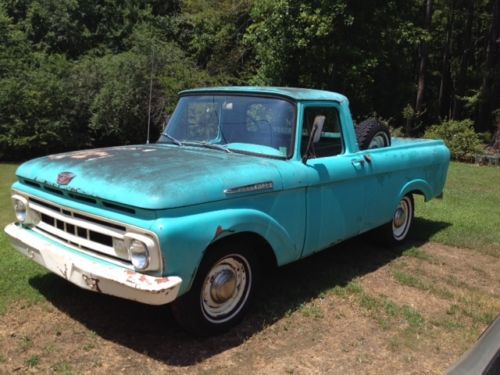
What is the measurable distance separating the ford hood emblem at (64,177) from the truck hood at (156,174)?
0.02 metres

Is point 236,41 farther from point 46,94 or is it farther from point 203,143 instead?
point 203,143

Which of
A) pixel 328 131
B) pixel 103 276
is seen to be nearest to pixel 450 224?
pixel 328 131

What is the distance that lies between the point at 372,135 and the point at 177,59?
14619 mm

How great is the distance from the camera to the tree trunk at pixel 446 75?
26969 mm

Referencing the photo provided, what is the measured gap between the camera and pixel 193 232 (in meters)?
3.28

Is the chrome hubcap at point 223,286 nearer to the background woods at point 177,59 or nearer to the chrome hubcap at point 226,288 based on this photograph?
the chrome hubcap at point 226,288

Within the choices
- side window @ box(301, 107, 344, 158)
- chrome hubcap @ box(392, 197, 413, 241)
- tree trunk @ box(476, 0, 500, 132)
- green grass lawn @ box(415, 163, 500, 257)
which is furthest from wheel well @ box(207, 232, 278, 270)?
tree trunk @ box(476, 0, 500, 132)

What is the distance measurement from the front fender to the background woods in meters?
11.3

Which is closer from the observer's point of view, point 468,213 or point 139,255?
point 139,255

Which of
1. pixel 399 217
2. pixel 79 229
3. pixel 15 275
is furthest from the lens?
pixel 399 217

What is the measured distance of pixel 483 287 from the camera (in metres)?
5.07

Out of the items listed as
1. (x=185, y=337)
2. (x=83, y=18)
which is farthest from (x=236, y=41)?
(x=185, y=337)

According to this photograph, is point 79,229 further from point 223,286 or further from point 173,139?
point 173,139

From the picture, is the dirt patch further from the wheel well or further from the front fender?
the front fender
